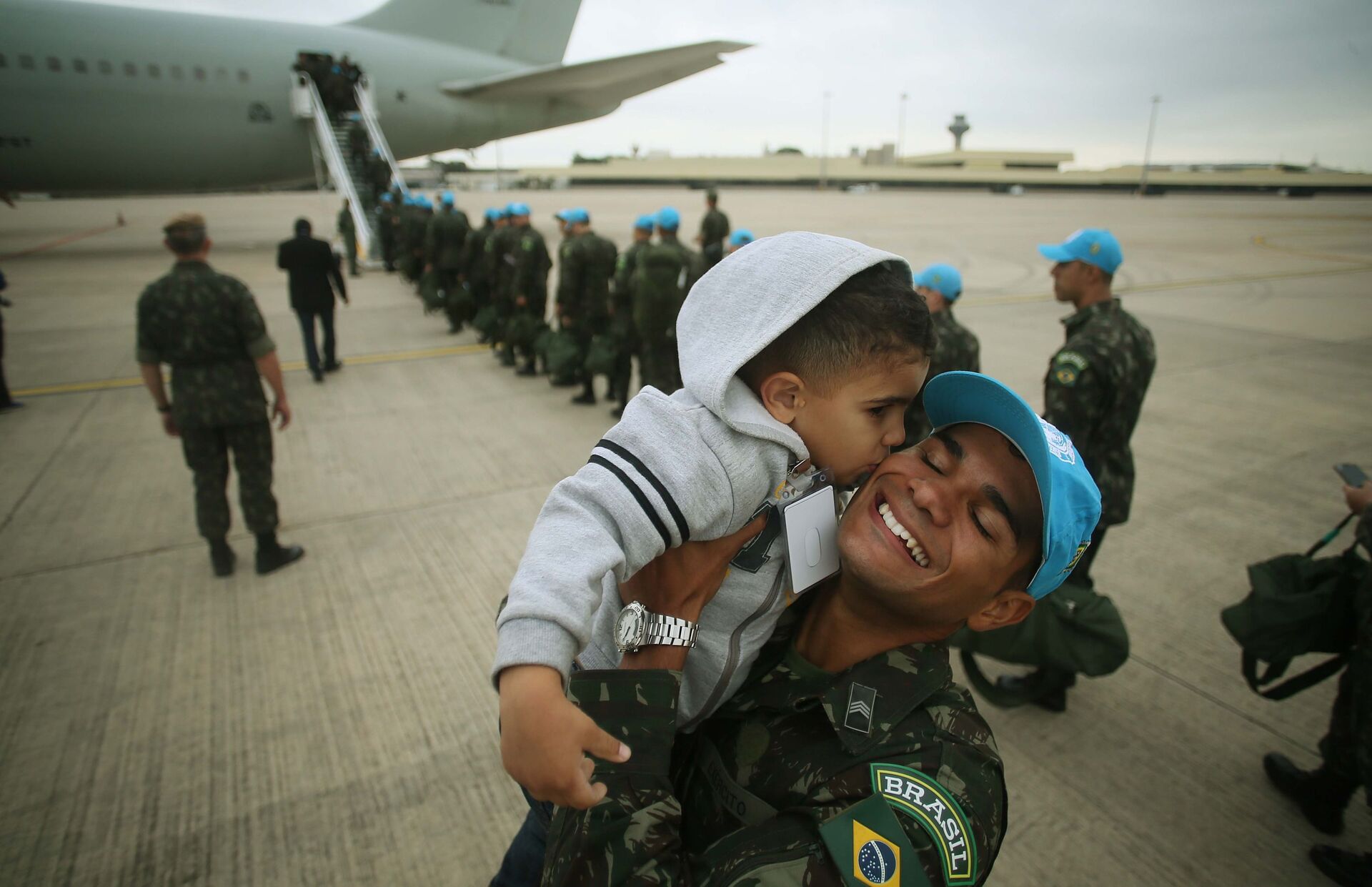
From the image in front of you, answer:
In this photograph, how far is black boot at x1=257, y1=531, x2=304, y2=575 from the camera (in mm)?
3967

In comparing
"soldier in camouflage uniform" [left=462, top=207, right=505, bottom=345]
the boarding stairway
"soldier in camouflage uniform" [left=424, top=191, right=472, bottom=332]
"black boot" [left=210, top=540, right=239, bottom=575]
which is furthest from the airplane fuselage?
"black boot" [left=210, top=540, right=239, bottom=575]

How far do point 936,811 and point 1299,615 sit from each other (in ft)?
7.44

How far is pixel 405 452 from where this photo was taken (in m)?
5.68

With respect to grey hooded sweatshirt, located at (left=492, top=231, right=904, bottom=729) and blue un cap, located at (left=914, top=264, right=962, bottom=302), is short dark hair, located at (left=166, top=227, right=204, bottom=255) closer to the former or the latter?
grey hooded sweatshirt, located at (left=492, top=231, right=904, bottom=729)

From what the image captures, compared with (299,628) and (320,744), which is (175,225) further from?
(320,744)

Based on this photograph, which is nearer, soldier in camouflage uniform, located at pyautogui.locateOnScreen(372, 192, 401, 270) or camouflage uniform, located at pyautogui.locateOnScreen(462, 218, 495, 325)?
camouflage uniform, located at pyautogui.locateOnScreen(462, 218, 495, 325)

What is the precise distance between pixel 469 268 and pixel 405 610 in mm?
7011

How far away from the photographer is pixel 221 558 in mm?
3939

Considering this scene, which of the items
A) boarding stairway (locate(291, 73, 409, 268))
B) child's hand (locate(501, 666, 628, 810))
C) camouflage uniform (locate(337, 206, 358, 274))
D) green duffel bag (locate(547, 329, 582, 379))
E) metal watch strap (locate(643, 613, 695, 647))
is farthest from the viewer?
boarding stairway (locate(291, 73, 409, 268))

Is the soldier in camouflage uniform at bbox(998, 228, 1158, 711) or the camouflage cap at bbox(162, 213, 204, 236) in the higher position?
the camouflage cap at bbox(162, 213, 204, 236)

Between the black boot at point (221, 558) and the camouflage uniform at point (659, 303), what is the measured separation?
3.48 m

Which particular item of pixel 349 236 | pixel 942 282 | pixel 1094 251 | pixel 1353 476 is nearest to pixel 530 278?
pixel 942 282

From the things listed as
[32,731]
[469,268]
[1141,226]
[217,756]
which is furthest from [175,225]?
[1141,226]

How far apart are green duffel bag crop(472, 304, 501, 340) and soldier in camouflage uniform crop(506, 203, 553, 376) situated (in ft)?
1.07
